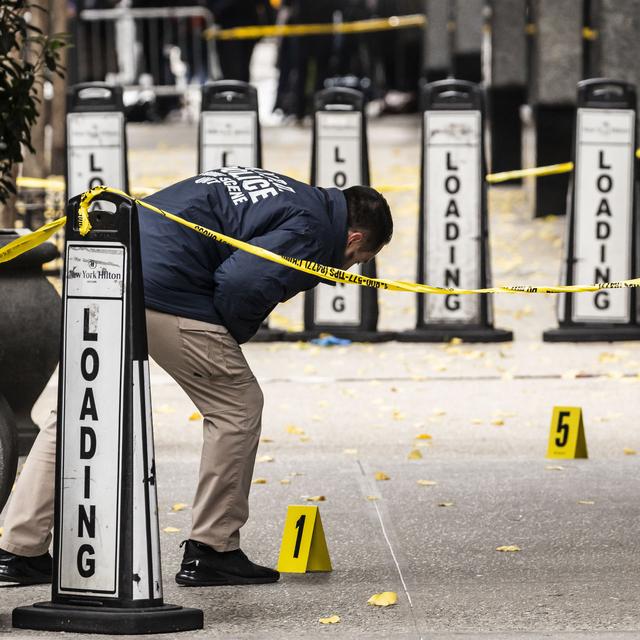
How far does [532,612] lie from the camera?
5.14 metres

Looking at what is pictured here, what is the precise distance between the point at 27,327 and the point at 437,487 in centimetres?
192

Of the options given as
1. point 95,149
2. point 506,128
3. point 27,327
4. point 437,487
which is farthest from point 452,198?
point 506,128

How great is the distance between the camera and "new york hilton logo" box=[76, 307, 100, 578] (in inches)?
189

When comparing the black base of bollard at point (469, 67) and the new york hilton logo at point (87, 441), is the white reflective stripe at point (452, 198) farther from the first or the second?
the black base of bollard at point (469, 67)

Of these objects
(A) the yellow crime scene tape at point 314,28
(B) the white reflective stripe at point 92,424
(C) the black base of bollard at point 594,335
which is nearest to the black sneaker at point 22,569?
(B) the white reflective stripe at point 92,424

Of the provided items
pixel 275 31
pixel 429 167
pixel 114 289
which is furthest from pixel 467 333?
pixel 275 31

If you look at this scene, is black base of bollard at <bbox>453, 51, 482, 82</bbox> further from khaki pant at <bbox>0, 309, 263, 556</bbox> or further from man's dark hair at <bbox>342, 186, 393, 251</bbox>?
khaki pant at <bbox>0, 309, 263, 556</bbox>

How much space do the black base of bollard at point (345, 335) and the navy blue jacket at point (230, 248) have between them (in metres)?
5.20

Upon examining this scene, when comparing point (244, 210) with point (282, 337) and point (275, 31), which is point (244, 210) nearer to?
point (282, 337)

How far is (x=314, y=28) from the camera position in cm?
2488

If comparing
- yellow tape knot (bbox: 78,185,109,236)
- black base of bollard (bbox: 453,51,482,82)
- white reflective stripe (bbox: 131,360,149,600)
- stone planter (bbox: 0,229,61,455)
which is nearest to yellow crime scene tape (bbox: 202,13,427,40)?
black base of bollard (bbox: 453,51,482,82)

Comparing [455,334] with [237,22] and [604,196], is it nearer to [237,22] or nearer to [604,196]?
[604,196]

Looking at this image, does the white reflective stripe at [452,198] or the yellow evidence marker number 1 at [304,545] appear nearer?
the yellow evidence marker number 1 at [304,545]

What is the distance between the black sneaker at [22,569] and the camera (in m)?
5.41
